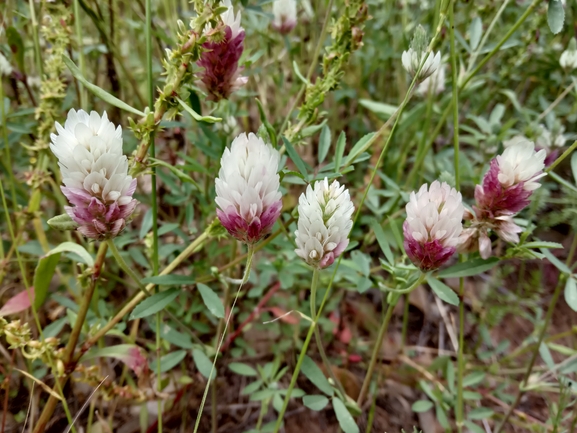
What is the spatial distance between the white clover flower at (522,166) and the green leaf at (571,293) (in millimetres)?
311

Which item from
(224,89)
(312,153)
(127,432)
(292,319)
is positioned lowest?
(127,432)

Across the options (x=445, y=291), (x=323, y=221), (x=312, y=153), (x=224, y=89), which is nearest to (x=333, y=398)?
(x=445, y=291)

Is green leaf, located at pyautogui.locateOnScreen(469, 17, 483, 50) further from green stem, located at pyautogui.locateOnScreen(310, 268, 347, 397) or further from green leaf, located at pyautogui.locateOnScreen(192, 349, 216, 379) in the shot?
green leaf, located at pyautogui.locateOnScreen(192, 349, 216, 379)

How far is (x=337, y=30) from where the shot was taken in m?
0.78

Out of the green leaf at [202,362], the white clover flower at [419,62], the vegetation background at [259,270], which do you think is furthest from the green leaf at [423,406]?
the white clover flower at [419,62]

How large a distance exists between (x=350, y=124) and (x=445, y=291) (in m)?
0.87

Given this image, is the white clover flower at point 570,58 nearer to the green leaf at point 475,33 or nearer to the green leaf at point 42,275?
the green leaf at point 475,33

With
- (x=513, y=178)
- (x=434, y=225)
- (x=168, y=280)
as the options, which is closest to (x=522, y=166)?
(x=513, y=178)

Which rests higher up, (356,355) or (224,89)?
(224,89)

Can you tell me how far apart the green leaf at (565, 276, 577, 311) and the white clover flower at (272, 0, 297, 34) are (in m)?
0.86

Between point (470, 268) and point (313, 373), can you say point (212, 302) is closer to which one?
point (313, 373)

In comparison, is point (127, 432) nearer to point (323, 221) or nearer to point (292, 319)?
point (292, 319)

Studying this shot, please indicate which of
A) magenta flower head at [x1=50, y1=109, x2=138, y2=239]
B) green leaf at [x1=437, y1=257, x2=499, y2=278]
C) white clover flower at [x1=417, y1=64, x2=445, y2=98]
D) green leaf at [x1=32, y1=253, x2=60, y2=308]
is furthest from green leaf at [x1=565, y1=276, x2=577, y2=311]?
green leaf at [x1=32, y1=253, x2=60, y2=308]

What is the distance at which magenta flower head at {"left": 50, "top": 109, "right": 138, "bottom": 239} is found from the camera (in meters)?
0.51
